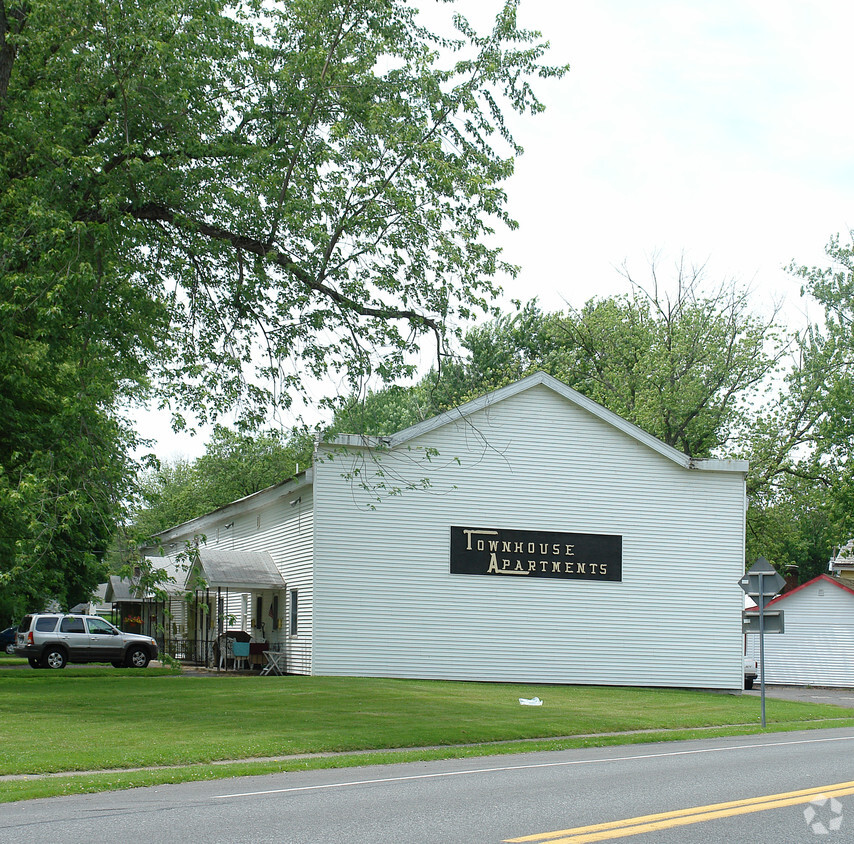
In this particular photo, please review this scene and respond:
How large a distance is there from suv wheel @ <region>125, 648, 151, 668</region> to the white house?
5.24m

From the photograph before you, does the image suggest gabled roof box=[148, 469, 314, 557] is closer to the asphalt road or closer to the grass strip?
the grass strip

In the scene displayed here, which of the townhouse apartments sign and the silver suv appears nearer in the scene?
the townhouse apartments sign

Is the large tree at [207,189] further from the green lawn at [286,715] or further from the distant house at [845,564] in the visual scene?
the distant house at [845,564]

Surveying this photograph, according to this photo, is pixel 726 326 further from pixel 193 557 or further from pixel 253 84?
pixel 193 557

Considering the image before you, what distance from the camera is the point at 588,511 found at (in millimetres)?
30703

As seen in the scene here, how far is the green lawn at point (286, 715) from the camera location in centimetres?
1435

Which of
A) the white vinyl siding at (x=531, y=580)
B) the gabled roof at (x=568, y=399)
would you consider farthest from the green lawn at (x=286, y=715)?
the gabled roof at (x=568, y=399)

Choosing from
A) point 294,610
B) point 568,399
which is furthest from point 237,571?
point 568,399

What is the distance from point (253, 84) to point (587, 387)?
3475 cm

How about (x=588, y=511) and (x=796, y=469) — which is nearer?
(x=588, y=511)

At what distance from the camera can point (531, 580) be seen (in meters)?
30.0

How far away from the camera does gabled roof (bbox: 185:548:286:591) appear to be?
1188 inches

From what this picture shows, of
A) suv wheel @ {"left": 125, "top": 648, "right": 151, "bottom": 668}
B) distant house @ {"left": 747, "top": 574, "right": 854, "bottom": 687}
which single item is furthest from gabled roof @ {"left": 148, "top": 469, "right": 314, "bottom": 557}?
distant house @ {"left": 747, "top": 574, "right": 854, "bottom": 687}

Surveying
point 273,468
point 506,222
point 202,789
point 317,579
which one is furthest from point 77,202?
point 273,468
